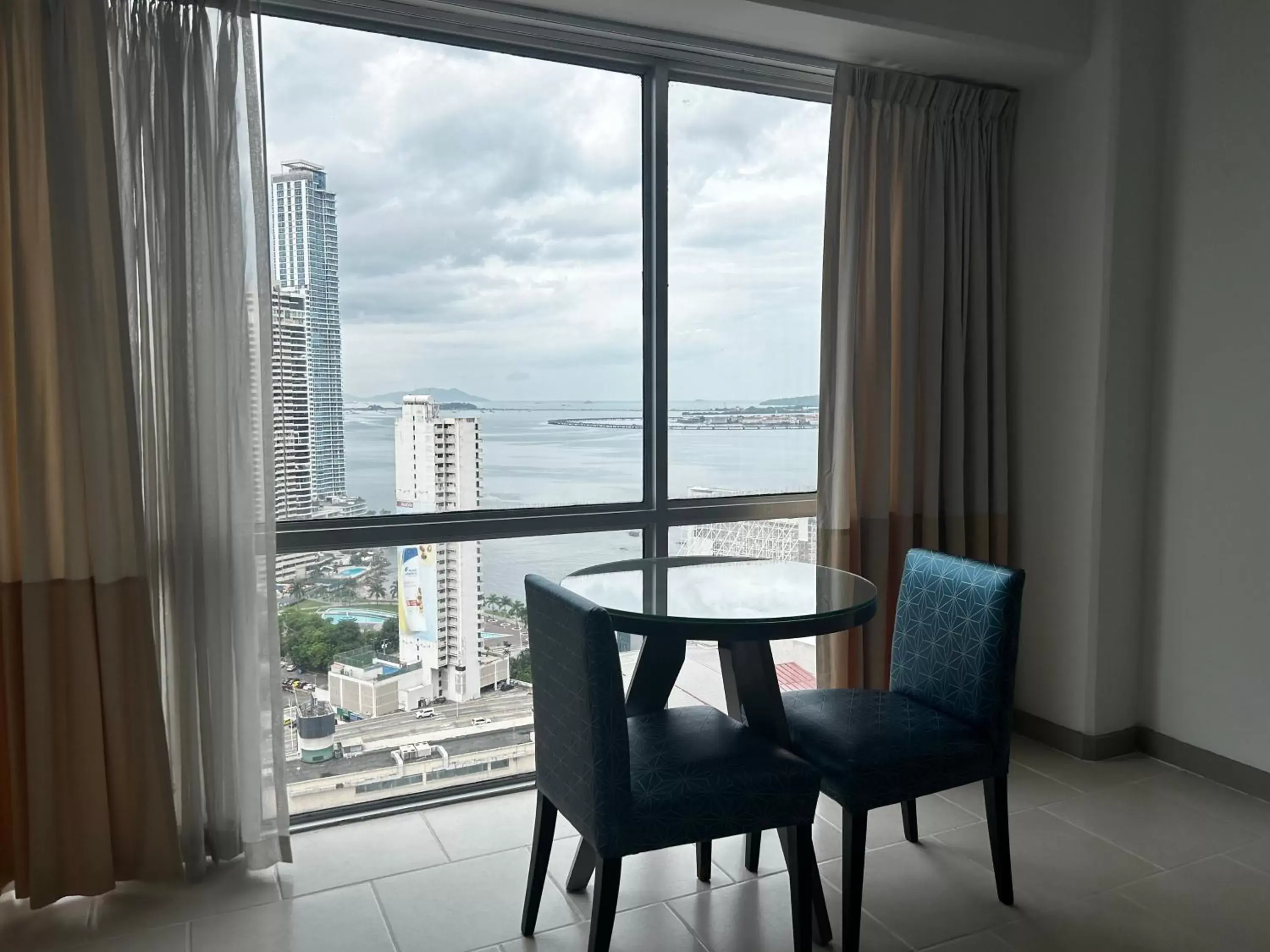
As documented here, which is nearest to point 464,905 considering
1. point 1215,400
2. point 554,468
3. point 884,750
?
point 884,750

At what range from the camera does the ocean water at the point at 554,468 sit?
9.76 feet

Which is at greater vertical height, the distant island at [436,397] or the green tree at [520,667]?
the distant island at [436,397]

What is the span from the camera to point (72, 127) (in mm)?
2324

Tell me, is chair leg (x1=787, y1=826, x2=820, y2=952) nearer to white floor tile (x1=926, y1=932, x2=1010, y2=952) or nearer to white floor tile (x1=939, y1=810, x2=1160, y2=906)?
white floor tile (x1=926, y1=932, x2=1010, y2=952)

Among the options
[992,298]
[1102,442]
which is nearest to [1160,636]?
[1102,442]

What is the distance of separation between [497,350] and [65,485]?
4.30 feet

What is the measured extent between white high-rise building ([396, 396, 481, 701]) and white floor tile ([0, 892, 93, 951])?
1066 millimetres

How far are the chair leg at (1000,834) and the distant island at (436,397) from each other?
1.89m

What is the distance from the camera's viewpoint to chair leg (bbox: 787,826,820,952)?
2.11 m

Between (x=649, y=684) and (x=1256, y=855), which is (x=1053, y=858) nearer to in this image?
(x=1256, y=855)

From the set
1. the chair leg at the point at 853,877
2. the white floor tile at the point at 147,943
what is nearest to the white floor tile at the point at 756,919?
the chair leg at the point at 853,877

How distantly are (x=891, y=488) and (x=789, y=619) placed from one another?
5.07 feet

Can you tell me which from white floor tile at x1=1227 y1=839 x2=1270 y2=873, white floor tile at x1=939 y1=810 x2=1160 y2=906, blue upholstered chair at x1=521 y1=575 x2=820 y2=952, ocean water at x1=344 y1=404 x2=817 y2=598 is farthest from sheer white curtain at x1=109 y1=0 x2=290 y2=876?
white floor tile at x1=1227 y1=839 x2=1270 y2=873

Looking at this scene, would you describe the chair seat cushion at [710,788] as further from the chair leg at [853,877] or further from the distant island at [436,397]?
the distant island at [436,397]
